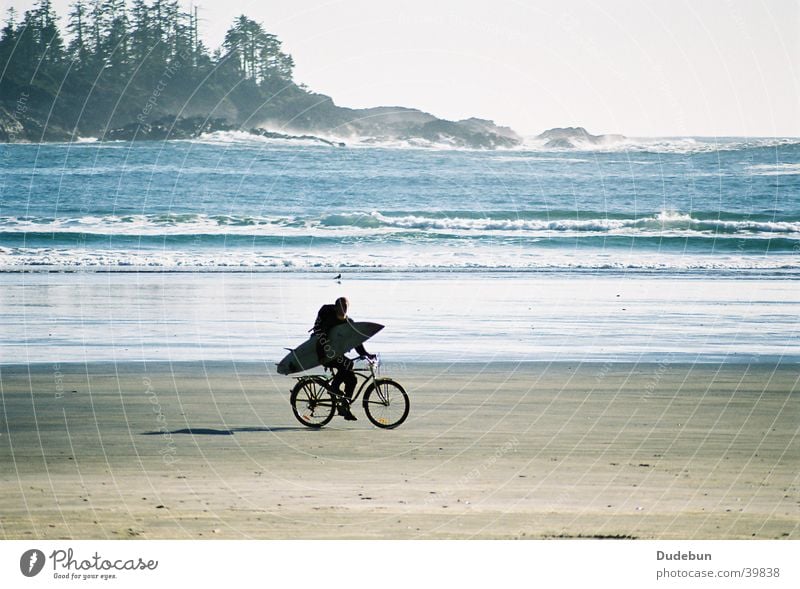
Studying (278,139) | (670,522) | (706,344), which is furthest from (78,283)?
(278,139)

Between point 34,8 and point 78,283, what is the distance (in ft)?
86.8

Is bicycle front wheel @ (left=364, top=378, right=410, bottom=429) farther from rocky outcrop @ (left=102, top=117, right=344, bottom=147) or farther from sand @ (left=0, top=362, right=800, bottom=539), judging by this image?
rocky outcrop @ (left=102, top=117, right=344, bottom=147)

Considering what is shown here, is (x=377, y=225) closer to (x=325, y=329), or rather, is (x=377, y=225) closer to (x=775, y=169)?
(x=775, y=169)

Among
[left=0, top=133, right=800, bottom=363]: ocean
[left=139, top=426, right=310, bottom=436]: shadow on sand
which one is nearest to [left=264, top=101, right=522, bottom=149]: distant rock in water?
[left=0, top=133, right=800, bottom=363]: ocean

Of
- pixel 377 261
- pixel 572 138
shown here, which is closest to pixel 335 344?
pixel 377 261

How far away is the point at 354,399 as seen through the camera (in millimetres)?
16375

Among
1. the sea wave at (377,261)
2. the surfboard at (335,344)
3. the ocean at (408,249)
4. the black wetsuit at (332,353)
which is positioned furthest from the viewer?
the sea wave at (377,261)

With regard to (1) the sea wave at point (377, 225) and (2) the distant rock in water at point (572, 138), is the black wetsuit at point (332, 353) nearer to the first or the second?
(1) the sea wave at point (377, 225)

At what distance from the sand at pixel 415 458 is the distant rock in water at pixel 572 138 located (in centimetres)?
4875

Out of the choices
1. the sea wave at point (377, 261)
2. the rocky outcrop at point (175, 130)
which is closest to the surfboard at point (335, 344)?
the sea wave at point (377, 261)

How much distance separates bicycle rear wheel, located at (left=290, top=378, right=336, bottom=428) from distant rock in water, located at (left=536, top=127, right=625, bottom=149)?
174 feet

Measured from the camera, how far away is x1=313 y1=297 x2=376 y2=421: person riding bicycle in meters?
16.0

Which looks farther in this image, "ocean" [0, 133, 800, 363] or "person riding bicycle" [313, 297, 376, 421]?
"ocean" [0, 133, 800, 363]

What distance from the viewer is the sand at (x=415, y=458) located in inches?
466
